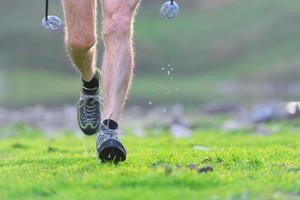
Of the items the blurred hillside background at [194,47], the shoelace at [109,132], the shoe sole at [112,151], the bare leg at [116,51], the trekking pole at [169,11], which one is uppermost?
the blurred hillside background at [194,47]

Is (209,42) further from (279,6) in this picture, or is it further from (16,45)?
(16,45)

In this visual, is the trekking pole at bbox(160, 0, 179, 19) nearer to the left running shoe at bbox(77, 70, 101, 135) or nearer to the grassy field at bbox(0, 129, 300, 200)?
the grassy field at bbox(0, 129, 300, 200)

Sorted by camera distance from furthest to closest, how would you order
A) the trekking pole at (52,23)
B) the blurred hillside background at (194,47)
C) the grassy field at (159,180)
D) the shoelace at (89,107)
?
the blurred hillside background at (194,47) < the shoelace at (89,107) < the trekking pole at (52,23) < the grassy field at (159,180)

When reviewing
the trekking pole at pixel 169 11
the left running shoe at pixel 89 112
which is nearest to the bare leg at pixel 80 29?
the left running shoe at pixel 89 112

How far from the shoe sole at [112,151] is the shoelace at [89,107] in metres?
1.94

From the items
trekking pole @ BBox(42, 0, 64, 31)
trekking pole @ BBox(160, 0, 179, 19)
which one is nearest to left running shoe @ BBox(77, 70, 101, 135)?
trekking pole @ BBox(42, 0, 64, 31)

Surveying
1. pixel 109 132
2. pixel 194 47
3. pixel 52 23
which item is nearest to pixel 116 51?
pixel 109 132

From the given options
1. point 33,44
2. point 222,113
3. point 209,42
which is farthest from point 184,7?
point 222,113

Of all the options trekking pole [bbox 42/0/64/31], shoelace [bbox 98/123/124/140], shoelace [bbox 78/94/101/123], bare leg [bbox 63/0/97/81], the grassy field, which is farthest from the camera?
shoelace [bbox 78/94/101/123]

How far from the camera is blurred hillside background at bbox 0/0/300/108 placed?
137m

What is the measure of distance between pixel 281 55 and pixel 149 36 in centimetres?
3216

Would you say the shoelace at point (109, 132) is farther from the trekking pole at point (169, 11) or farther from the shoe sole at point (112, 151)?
the trekking pole at point (169, 11)

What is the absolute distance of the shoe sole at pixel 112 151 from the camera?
8961mm

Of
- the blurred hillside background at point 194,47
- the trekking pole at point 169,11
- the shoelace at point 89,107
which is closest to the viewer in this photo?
the trekking pole at point 169,11
